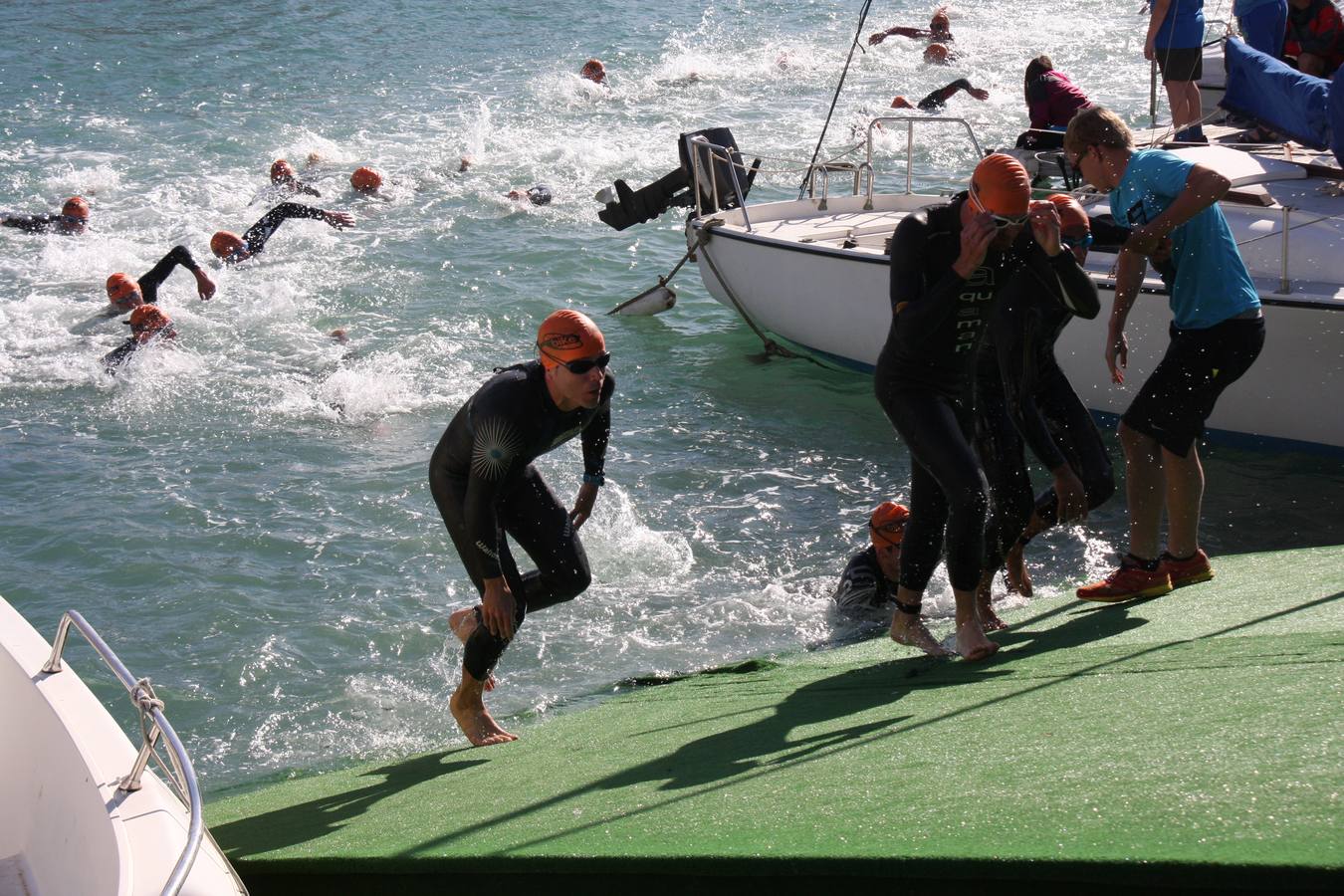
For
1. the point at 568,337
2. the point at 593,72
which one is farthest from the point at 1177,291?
the point at 593,72

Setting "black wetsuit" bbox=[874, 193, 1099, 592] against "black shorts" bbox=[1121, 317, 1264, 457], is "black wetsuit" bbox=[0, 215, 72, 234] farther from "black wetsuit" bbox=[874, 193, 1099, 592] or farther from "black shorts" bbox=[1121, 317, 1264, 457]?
"black shorts" bbox=[1121, 317, 1264, 457]

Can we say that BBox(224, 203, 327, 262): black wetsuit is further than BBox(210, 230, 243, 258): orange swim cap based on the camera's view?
No

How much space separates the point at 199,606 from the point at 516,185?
11810 mm

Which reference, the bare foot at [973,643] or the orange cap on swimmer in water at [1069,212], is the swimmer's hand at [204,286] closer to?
the orange cap on swimmer in water at [1069,212]

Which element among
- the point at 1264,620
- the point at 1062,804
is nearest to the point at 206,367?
the point at 1264,620

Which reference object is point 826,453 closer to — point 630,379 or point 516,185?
point 630,379

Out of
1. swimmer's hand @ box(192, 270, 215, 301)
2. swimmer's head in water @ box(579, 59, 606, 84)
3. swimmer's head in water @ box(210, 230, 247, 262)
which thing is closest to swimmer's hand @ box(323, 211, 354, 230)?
swimmer's head in water @ box(210, 230, 247, 262)

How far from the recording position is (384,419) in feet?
36.6

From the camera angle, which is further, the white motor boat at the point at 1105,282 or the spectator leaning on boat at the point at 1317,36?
the spectator leaning on boat at the point at 1317,36

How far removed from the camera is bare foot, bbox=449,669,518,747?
5.39 m

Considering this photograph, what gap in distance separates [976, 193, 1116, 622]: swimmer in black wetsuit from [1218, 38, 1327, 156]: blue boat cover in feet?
12.8

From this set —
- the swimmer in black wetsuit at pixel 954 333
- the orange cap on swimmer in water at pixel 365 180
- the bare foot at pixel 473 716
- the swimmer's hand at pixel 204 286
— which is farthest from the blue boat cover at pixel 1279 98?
the orange cap on swimmer in water at pixel 365 180

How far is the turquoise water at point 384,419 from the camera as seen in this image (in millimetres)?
7652

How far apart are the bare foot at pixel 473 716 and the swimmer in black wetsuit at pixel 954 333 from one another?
1.89m
